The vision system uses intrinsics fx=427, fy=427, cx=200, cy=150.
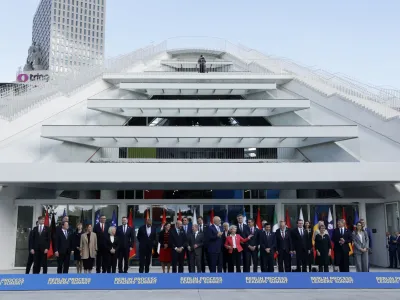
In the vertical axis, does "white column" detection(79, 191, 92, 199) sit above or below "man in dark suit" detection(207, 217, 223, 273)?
above

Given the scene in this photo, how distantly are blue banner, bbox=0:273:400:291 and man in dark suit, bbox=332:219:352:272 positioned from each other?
106 inches

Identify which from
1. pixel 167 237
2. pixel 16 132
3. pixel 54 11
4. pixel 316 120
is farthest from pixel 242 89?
pixel 54 11

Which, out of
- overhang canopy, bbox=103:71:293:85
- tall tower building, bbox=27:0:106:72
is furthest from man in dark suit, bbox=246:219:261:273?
tall tower building, bbox=27:0:106:72

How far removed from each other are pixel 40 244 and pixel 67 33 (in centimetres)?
14371

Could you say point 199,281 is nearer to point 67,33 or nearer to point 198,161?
point 198,161

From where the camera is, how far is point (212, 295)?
9500 millimetres

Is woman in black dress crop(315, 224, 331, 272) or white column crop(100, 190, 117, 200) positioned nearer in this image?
woman in black dress crop(315, 224, 331, 272)

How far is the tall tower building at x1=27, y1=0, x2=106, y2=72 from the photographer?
140 metres

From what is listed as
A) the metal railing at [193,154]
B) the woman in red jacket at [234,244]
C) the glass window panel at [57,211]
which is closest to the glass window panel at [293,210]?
the metal railing at [193,154]

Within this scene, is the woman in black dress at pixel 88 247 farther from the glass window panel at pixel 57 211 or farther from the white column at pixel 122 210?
the glass window panel at pixel 57 211

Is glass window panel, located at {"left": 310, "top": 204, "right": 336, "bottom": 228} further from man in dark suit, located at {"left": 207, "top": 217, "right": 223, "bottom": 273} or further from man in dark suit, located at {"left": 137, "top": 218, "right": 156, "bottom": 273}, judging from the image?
man in dark suit, located at {"left": 137, "top": 218, "right": 156, "bottom": 273}

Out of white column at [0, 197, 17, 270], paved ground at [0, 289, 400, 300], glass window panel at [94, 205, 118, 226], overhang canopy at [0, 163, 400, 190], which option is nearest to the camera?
paved ground at [0, 289, 400, 300]

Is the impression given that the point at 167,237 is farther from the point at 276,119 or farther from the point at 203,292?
the point at 276,119

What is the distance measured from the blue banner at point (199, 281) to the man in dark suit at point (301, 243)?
119 inches
